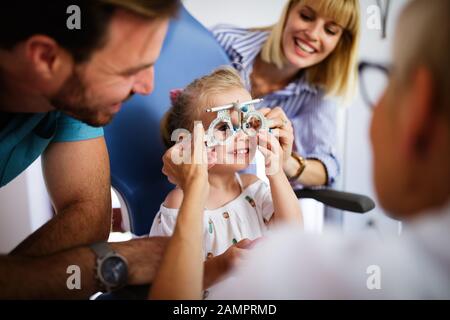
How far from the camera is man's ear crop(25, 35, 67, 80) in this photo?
0.72 metres

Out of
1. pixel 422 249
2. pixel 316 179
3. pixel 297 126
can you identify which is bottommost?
pixel 422 249

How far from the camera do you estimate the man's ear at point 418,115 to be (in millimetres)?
697

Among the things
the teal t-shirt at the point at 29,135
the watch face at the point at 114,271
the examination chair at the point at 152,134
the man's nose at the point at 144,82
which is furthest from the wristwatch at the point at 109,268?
the man's nose at the point at 144,82

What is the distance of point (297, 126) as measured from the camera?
97cm

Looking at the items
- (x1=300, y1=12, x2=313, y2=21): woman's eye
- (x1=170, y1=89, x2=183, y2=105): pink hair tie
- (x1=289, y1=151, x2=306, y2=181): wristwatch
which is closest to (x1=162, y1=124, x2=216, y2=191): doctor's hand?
(x1=170, y1=89, x2=183, y2=105): pink hair tie

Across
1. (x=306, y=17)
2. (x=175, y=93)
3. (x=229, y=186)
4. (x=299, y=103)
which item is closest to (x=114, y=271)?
(x=229, y=186)

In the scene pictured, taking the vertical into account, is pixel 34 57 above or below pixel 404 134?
above

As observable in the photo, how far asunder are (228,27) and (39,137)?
481mm

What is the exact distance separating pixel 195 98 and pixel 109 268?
400mm

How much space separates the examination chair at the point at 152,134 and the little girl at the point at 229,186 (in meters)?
0.03

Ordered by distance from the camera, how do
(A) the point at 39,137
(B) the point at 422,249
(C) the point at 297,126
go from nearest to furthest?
(B) the point at 422,249 → (A) the point at 39,137 → (C) the point at 297,126

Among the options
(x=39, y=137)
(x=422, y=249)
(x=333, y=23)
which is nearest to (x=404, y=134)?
(x=422, y=249)

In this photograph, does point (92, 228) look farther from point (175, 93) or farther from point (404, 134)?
point (404, 134)

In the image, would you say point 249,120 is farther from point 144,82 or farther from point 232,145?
point 144,82
